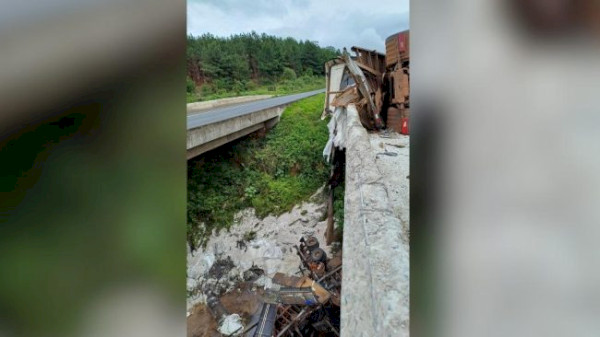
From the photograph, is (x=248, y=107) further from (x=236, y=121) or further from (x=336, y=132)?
(x=336, y=132)

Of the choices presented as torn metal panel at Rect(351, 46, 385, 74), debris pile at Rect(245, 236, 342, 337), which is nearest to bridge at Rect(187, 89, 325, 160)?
torn metal panel at Rect(351, 46, 385, 74)

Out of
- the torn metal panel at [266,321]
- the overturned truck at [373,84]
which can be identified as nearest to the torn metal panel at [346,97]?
the overturned truck at [373,84]

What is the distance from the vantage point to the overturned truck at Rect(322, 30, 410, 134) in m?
1.30

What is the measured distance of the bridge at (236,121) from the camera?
1674 millimetres

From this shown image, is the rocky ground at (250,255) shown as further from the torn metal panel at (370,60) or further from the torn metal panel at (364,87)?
the torn metal panel at (370,60)

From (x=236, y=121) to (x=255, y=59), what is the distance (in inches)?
16.3

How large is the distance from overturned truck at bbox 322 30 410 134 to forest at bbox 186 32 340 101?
0.34 feet

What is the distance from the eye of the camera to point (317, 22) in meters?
1.58

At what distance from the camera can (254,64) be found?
5.71ft

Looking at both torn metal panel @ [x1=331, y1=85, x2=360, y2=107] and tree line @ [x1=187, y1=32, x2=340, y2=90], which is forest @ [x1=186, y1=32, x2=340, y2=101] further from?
torn metal panel @ [x1=331, y1=85, x2=360, y2=107]
